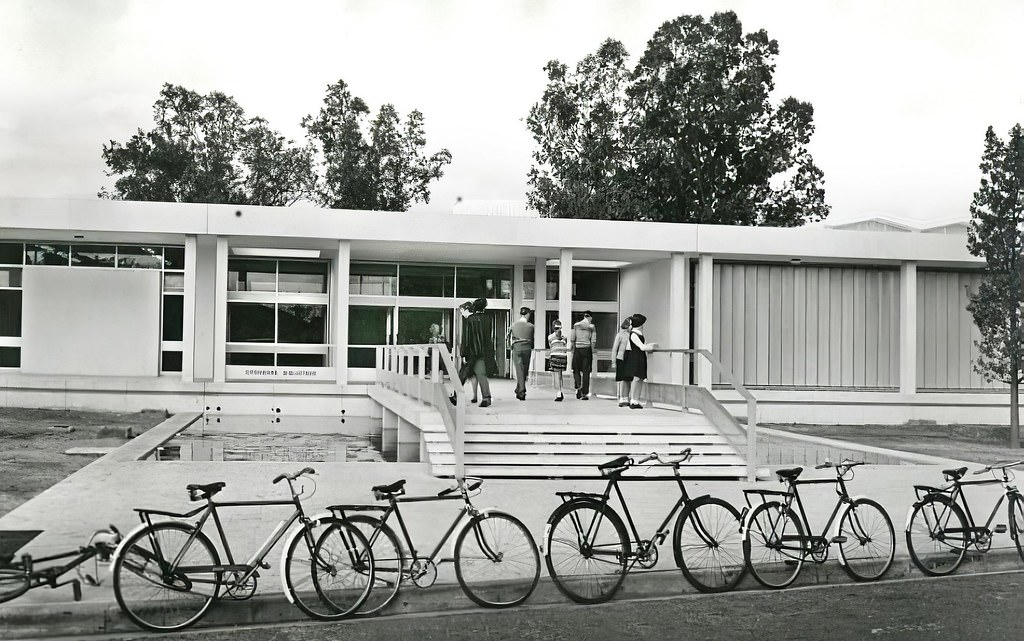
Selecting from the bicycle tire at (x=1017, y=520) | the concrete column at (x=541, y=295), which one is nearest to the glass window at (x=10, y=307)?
the concrete column at (x=541, y=295)

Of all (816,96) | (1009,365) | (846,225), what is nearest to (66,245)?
(1009,365)

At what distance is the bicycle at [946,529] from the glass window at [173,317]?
23076 millimetres

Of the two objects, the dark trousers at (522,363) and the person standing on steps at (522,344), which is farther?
the dark trousers at (522,363)

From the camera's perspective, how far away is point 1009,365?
Answer: 20922mm

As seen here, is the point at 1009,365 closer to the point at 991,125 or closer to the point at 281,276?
the point at 991,125

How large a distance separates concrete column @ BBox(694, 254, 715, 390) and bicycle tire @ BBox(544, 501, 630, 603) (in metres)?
19.2

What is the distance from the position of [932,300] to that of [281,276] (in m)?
18.3

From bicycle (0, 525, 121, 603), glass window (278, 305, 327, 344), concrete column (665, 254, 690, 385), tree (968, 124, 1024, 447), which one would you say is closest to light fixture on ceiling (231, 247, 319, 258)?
glass window (278, 305, 327, 344)

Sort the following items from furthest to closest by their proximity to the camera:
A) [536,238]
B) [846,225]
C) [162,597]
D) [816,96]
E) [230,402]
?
[816,96]
[846,225]
[536,238]
[230,402]
[162,597]

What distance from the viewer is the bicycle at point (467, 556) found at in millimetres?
6645

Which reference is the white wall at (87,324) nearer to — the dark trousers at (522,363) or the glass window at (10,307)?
the glass window at (10,307)

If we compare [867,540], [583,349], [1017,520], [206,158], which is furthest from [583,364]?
[206,158]

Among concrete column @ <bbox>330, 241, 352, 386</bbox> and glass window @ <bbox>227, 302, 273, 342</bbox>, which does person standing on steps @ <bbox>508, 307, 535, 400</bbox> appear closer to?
concrete column @ <bbox>330, 241, 352, 386</bbox>

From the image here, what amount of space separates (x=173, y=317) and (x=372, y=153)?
21541 mm
